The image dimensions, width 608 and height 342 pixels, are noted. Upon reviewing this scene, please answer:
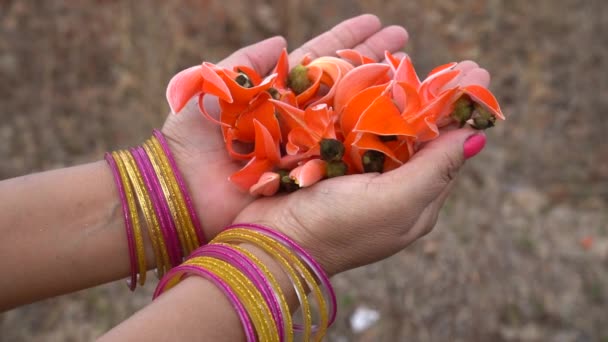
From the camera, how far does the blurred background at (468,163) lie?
5.95ft

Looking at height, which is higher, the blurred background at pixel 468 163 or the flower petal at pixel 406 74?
the flower petal at pixel 406 74

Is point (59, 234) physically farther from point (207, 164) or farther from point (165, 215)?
point (207, 164)

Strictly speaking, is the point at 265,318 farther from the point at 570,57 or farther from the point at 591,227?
the point at 570,57

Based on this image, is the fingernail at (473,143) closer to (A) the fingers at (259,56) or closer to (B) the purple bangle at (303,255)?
(B) the purple bangle at (303,255)

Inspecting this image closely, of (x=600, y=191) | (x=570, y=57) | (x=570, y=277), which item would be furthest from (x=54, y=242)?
(x=570, y=57)

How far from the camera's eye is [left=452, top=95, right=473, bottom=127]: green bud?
105cm

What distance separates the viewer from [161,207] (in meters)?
1.08

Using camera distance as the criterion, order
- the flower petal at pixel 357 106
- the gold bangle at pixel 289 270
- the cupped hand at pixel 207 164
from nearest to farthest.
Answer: the gold bangle at pixel 289 270 < the flower petal at pixel 357 106 < the cupped hand at pixel 207 164

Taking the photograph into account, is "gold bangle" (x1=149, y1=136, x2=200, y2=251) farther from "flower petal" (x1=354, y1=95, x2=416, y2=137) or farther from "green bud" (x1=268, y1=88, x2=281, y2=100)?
"flower petal" (x1=354, y1=95, x2=416, y2=137)

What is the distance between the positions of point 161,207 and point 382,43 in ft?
2.09

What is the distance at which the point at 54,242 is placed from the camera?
105 cm

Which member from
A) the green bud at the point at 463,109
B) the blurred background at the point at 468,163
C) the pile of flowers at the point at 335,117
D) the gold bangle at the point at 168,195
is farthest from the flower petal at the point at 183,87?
the blurred background at the point at 468,163

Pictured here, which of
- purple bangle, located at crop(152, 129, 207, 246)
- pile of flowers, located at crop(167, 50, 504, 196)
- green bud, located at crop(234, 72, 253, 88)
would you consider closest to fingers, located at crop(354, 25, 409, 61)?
pile of flowers, located at crop(167, 50, 504, 196)

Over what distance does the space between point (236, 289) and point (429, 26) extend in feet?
6.37
